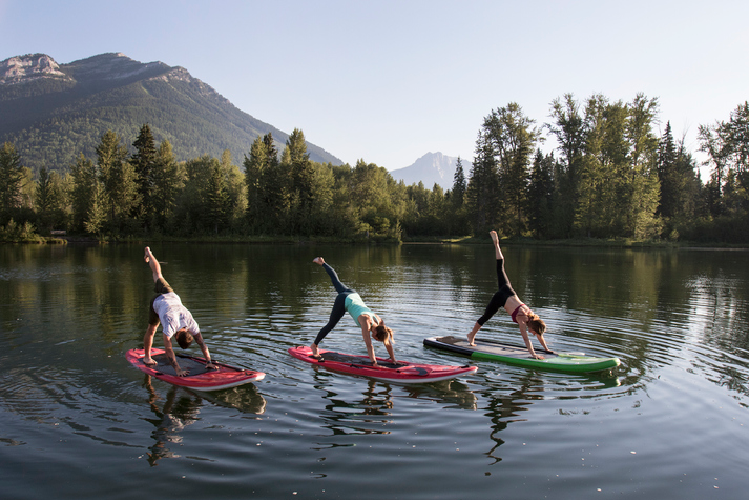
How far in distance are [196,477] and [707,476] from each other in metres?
6.64

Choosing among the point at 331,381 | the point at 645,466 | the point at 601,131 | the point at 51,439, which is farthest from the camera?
the point at 601,131

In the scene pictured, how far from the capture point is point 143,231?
247 ft

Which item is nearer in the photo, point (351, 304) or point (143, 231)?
point (351, 304)

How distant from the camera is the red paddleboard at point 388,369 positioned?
9289 millimetres

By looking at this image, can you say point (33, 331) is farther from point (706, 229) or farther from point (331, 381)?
point (706, 229)

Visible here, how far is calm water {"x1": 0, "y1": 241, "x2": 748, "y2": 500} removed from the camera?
5.77 meters

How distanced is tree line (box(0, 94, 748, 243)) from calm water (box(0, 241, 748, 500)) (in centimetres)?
5847

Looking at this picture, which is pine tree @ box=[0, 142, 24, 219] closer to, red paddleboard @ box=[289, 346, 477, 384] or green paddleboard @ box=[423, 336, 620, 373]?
red paddleboard @ box=[289, 346, 477, 384]

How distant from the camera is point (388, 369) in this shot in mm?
9477

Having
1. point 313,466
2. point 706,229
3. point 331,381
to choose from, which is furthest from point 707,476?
point 706,229

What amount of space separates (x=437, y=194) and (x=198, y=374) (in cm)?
8381

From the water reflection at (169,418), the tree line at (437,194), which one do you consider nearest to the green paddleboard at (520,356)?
the water reflection at (169,418)

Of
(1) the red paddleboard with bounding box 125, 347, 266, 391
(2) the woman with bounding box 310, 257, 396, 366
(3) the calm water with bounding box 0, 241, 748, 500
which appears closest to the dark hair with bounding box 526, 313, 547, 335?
(3) the calm water with bounding box 0, 241, 748, 500

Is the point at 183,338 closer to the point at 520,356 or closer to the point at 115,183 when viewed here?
the point at 520,356
